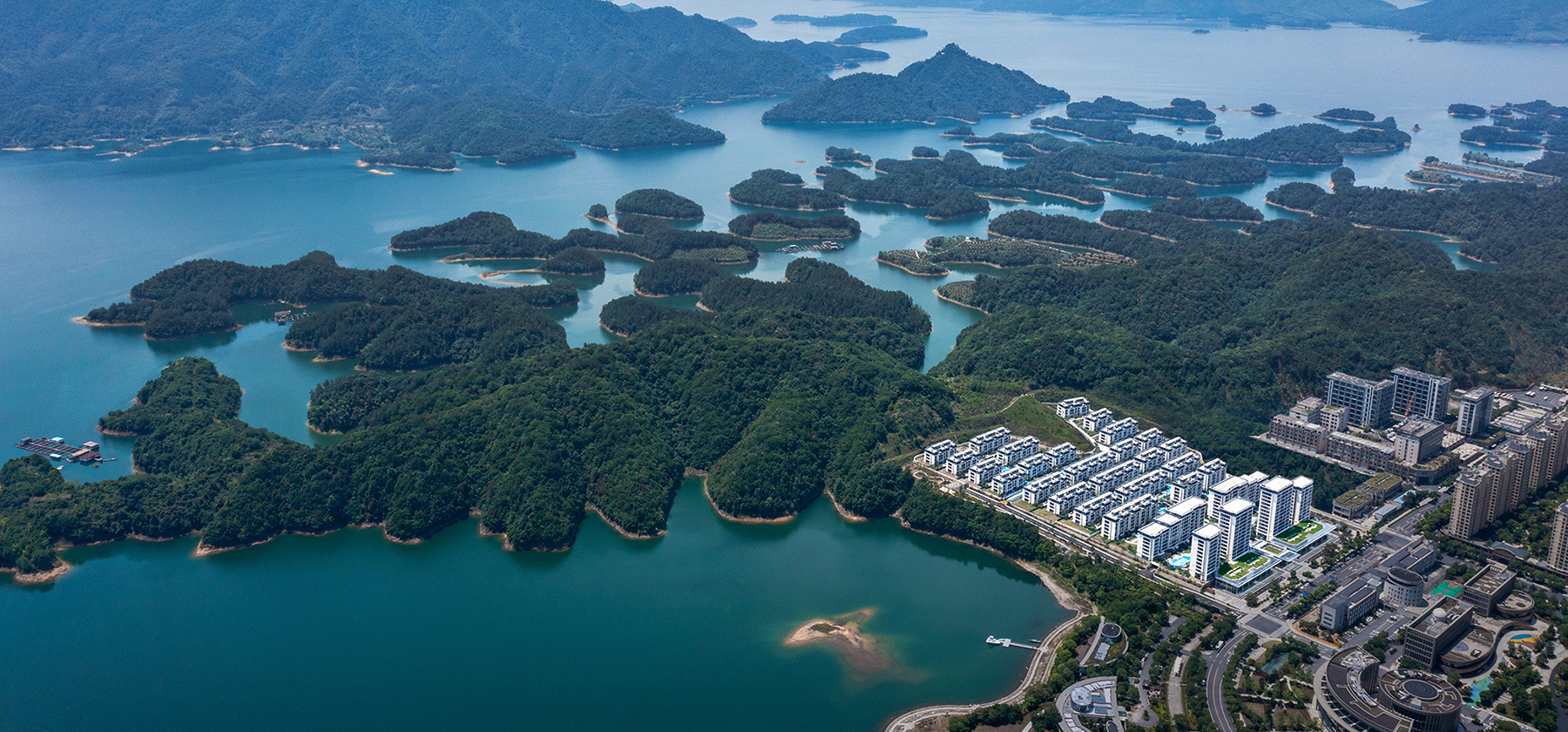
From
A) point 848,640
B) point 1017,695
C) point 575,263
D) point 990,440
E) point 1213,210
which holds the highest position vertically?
point 575,263

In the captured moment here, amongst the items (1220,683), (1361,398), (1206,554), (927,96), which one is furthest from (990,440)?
(927,96)

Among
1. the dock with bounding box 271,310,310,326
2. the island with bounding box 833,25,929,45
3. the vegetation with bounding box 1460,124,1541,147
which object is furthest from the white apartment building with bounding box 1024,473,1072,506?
the island with bounding box 833,25,929,45

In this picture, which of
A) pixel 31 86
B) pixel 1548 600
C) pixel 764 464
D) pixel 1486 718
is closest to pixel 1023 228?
pixel 764 464

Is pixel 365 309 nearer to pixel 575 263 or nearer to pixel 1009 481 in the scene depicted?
pixel 575 263

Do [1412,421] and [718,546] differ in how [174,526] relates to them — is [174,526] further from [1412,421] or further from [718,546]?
[1412,421]

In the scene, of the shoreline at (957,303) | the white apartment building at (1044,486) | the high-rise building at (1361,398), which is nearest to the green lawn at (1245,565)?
the white apartment building at (1044,486)

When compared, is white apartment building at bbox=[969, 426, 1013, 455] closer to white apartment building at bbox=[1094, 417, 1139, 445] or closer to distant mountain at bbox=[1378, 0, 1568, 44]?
white apartment building at bbox=[1094, 417, 1139, 445]

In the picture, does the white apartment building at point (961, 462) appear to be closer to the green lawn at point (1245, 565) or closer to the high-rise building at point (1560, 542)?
the green lawn at point (1245, 565)
